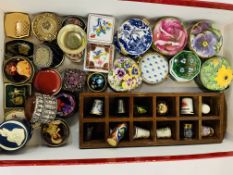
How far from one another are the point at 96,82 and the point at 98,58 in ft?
0.33

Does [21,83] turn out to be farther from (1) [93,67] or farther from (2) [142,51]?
(2) [142,51]

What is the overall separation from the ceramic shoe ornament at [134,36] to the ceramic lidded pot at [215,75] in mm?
280

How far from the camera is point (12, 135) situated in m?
1.06

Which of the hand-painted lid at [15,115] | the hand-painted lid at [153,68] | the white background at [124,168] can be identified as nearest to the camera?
the white background at [124,168]

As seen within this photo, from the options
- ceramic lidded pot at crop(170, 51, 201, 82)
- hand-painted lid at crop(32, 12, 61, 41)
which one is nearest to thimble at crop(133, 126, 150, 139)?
ceramic lidded pot at crop(170, 51, 201, 82)

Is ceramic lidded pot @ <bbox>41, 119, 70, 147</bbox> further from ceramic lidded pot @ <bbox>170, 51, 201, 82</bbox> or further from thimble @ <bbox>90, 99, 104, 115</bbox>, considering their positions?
ceramic lidded pot @ <bbox>170, 51, 201, 82</bbox>

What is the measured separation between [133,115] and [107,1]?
1.50 ft

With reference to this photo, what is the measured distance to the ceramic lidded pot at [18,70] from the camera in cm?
116

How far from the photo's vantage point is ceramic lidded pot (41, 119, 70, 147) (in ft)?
3.84

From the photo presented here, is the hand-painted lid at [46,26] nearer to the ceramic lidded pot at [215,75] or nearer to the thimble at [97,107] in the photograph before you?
the thimble at [97,107]

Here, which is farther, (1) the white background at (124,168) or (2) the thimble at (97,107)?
(2) the thimble at (97,107)

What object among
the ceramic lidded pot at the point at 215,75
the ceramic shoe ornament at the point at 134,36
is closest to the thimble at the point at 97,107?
the ceramic shoe ornament at the point at 134,36

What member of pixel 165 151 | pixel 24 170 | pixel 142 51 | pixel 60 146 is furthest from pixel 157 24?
pixel 24 170

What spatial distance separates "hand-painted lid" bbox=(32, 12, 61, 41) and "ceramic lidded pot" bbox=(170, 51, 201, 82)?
0.51 m
